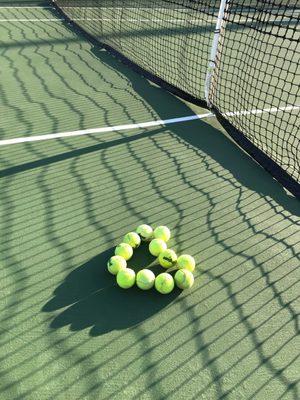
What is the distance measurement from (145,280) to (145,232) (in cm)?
51

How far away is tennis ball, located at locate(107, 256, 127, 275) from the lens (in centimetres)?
302

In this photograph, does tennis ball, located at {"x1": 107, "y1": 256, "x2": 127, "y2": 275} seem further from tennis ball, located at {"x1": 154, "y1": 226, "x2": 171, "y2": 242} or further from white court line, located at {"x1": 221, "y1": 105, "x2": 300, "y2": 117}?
white court line, located at {"x1": 221, "y1": 105, "x2": 300, "y2": 117}

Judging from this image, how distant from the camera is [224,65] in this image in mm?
7445

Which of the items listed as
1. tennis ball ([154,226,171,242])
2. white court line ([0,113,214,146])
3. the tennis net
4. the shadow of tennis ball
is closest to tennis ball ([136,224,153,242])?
tennis ball ([154,226,171,242])

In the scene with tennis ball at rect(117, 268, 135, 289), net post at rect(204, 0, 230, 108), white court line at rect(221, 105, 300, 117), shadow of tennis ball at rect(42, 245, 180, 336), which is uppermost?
net post at rect(204, 0, 230, 108)

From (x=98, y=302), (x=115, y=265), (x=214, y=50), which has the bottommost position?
(x=98, y=302)

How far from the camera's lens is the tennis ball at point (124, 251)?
124 inches

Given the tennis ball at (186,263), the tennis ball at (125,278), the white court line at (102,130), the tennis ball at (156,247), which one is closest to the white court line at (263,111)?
the white court line at (102,130)

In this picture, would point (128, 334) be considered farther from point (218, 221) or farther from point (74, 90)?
point (74, 90)

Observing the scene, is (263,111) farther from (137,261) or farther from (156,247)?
(137,261)

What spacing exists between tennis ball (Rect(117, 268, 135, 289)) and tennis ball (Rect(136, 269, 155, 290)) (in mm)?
42

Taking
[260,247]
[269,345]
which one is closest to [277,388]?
[269,345]

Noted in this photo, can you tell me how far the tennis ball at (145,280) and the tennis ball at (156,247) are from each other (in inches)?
11.4

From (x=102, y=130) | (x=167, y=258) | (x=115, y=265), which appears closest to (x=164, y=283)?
(x=167, y=258)
